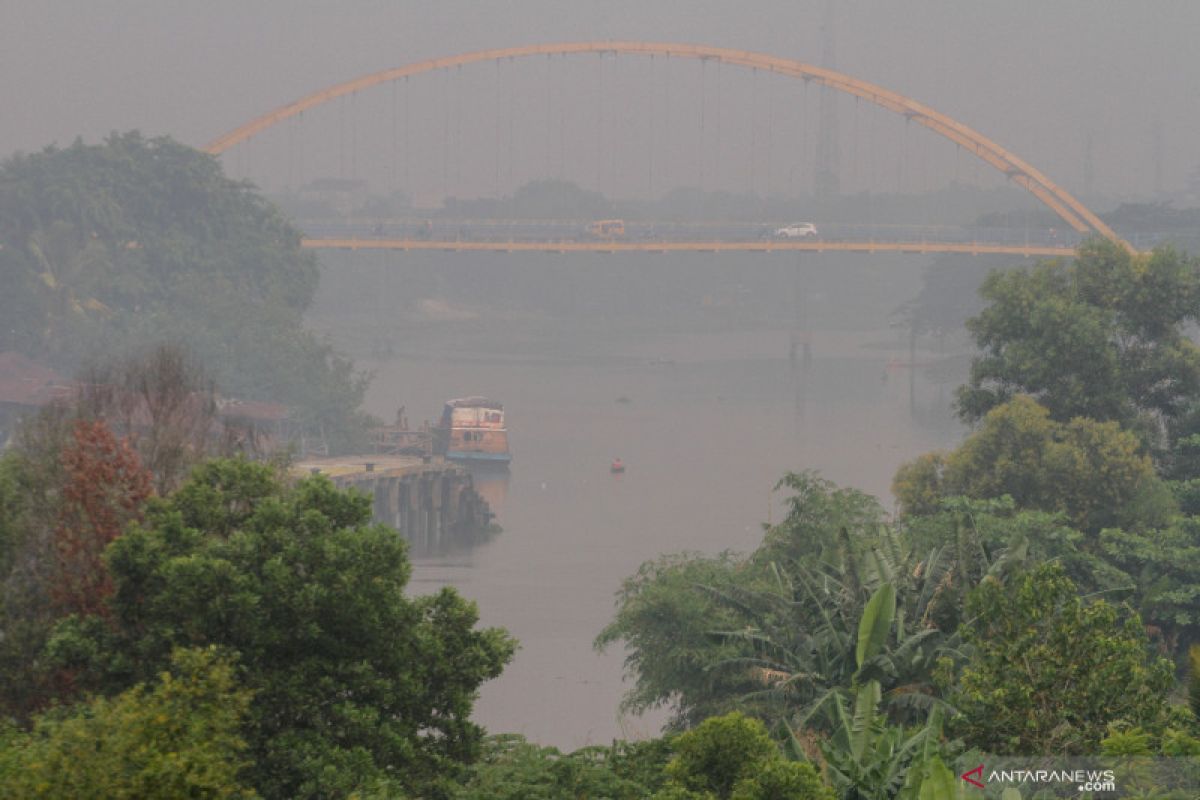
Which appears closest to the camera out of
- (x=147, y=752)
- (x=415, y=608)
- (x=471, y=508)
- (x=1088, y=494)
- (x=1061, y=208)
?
(x=147, y=752)

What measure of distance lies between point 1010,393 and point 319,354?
39.4 meters

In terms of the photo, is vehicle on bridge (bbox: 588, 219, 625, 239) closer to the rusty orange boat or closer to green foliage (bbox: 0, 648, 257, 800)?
the rusty orange boat

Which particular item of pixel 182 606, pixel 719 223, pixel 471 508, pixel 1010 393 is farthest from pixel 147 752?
pixel 719 223

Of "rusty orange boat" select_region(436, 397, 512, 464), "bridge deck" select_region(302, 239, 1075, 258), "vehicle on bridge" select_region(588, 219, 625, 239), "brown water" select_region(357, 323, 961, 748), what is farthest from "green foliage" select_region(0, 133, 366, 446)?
"vehicle on bridge" select_region(588, 219, 625, 239)

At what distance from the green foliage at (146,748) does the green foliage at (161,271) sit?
53.6 m

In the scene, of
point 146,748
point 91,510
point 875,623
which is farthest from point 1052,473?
point 146,748

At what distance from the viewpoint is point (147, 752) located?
11.5m

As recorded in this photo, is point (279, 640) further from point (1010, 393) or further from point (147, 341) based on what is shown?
point (147, 341)

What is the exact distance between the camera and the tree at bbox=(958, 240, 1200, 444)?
33.3 meters

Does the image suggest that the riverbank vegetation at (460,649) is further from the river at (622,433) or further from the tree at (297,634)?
the river at (622,433)

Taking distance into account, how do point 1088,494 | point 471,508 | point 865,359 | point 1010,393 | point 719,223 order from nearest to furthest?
point 1088,494 → point 1010,393 → point 471,508 → point 719,223 → point 865,359

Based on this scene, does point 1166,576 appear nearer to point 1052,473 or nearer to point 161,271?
point 1052,473

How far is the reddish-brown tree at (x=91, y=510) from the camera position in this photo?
15977 millimetres

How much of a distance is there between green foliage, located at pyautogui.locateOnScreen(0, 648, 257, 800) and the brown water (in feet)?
69.6
